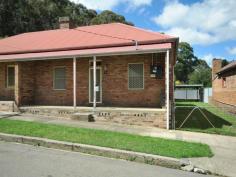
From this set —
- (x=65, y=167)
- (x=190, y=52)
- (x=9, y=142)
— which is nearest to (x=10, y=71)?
(x=9, y=142)

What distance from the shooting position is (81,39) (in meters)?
16.7

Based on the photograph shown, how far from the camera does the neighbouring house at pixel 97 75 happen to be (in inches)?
513

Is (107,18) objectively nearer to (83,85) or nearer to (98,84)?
(83,85)

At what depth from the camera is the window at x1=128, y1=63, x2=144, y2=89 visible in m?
14.8

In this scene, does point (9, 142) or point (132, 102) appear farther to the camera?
point (132, 102)

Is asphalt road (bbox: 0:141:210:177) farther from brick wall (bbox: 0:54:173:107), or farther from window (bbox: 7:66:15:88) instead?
window (bbox: 7:66:15:88)

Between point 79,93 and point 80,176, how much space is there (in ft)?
33.8

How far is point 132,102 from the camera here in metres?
14.9

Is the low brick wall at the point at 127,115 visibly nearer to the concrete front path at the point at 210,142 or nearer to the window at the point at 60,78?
the concrete front path at the point at 210,142

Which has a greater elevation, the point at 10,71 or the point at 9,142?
the point at 10,71

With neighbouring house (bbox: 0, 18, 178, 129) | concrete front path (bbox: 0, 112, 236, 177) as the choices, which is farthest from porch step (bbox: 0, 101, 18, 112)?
concrete front path (bbox: 0, 112, 236, 177)

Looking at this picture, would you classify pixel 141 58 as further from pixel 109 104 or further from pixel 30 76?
pixel 30 76

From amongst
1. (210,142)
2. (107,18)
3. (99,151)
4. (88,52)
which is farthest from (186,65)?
(99,151)

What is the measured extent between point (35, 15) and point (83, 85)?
2847 cm
